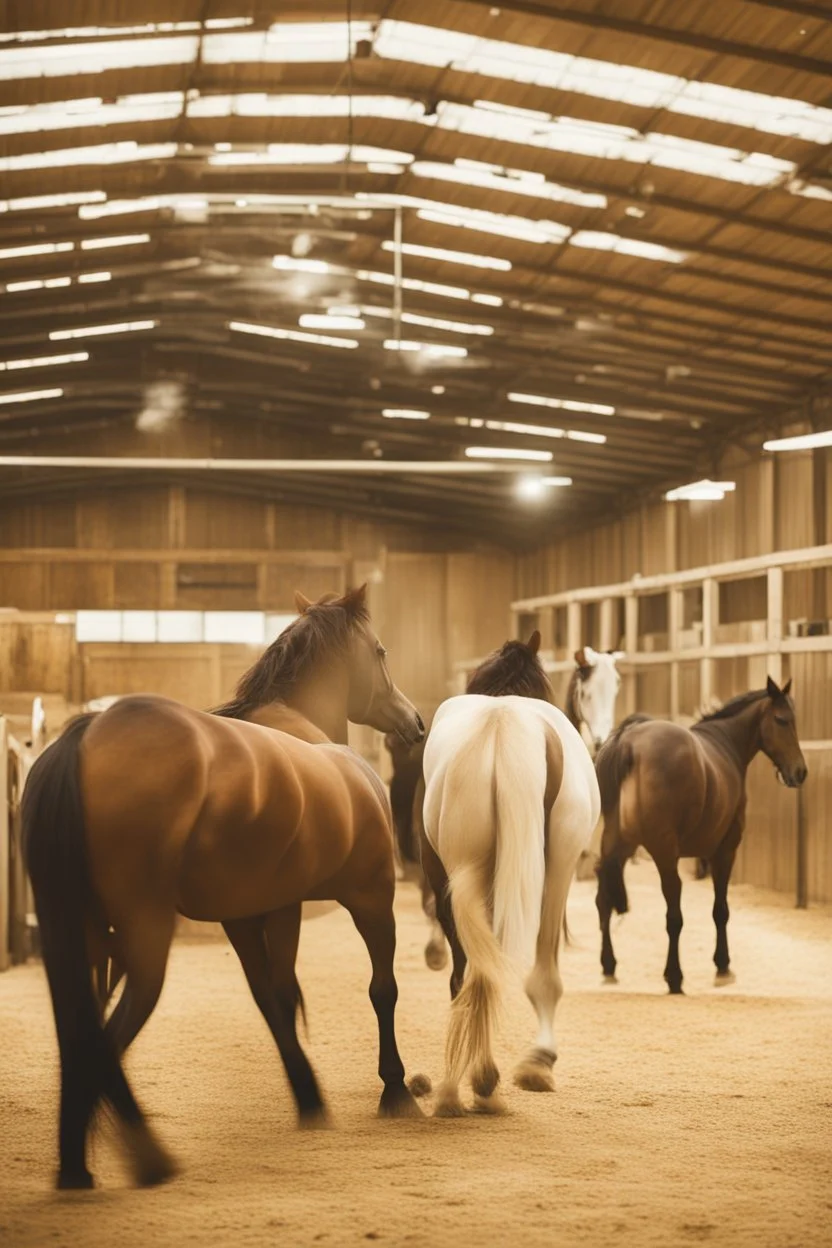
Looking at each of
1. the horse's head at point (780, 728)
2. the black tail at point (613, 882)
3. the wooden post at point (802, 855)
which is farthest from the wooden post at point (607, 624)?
the black tail at point (613, 882)

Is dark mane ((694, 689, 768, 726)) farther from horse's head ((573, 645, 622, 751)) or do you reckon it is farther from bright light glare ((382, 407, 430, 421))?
bright light glare ((382, 407, 430, 421))

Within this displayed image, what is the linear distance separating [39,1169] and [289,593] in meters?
18.6

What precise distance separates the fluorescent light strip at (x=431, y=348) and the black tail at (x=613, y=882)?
9.02 metres

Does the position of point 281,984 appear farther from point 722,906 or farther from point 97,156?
point 97,156

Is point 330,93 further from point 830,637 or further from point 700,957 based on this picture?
point 700,957

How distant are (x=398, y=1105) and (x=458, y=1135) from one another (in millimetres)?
306

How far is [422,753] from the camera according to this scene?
9.70 metres

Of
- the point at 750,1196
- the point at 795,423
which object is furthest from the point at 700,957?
the point at 795,423

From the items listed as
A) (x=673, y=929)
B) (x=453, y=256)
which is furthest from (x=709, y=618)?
(x=673, y=929)

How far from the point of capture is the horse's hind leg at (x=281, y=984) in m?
4.38

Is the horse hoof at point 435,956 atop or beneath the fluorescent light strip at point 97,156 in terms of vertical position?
beneath

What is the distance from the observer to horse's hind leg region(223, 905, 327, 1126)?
Result: 14.4 ft

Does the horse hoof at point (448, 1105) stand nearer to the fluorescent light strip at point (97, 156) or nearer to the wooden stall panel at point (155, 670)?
the fluorescent light strip at point (97, 156)

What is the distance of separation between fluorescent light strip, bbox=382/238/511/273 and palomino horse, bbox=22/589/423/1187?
32.0 ft
